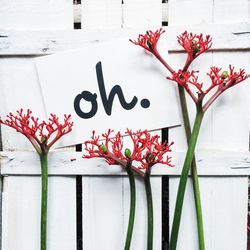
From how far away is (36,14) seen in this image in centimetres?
77

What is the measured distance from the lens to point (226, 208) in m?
0.77

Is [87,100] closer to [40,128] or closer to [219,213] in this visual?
[40,128]

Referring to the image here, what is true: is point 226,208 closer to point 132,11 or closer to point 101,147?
point 101,147

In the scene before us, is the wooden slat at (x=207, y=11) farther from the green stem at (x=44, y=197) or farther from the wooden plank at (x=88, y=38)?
the green stem at (x=44, y=197)

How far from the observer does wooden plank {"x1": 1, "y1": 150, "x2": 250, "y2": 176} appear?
753 mm

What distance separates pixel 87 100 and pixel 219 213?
12.9 inches

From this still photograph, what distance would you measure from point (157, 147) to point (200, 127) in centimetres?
11

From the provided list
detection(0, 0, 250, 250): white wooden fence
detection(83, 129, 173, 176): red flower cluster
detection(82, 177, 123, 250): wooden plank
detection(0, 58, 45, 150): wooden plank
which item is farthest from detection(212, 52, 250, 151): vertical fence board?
detection(0, 58, 45, 150): wooden plank

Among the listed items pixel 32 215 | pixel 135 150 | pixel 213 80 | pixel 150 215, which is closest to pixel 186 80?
pixel 213 80

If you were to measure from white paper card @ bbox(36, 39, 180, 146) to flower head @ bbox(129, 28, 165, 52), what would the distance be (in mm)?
23

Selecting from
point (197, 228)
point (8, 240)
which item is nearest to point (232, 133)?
point (197, 228)

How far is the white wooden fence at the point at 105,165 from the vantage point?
75cm

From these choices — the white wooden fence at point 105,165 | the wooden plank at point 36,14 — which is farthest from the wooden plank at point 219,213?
the wooden plank at point 36,14

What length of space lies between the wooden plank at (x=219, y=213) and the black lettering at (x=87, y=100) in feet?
0.65
